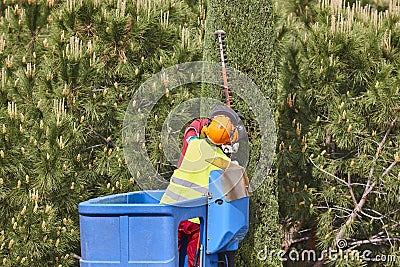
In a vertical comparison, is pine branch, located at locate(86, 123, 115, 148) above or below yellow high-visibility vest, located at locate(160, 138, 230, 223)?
below

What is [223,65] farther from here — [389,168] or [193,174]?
[389,168]

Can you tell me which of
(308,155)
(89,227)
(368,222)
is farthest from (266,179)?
(89,227)

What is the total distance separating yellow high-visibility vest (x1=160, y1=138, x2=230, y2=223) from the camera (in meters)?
3.56

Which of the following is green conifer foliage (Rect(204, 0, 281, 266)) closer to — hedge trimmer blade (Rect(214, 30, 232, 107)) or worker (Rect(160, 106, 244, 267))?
hedge trimmer blade (Rect(214, 30, 232, 107))

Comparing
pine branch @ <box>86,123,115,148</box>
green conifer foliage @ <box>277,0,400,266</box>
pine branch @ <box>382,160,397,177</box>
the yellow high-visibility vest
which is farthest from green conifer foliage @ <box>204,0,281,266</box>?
the yellow high-visibility vest

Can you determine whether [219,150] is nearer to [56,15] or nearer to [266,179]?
[266,179]

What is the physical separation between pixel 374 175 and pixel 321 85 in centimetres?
84

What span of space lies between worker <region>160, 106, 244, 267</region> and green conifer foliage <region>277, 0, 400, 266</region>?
192 cm

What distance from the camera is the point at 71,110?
5.08 meters

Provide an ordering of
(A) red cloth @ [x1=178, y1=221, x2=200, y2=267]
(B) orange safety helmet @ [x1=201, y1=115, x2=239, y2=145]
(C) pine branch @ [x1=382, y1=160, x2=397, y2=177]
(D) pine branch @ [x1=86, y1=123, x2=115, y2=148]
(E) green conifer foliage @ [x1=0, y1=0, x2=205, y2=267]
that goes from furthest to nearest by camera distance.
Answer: (C) pine branch @ [x1=382, y1=160, x2=397, y2=177]
(D) pine branch @ [x1=86, y1=123, x2=115, y2=148]
(E) green conifer foliage @ [x1=0, y1=0, x2=205, y2=267]
(A) red cloth @ [x1=178, y1=221, x2=200, y2=267]
(B) orange safety helmet @ [x1=201, y1=115, x2=239, y2=145]

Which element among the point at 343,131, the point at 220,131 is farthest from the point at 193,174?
the point at 343,131

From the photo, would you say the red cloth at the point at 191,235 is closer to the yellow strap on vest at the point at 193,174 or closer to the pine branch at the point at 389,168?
the yellow strap on vest at the point at 193,174

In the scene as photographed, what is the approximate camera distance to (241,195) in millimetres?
3686

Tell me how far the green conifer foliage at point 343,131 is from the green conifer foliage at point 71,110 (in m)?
0.97
